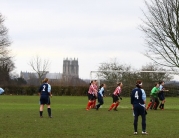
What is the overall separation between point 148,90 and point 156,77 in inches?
59.9

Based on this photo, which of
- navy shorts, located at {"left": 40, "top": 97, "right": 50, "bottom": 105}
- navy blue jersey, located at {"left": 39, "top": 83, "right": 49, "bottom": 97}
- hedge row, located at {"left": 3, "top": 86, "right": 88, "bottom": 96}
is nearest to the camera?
navy blue jersey, located at {"left": 39, "top": 83, "right": 49, "bottom": 97}

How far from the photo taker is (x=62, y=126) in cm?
1705

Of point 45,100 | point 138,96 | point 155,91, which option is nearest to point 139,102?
point 138,96

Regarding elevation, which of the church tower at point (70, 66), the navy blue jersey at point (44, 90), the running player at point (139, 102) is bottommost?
the running player at point (139, 102)

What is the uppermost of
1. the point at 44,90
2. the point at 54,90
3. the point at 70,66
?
the point at 70,66

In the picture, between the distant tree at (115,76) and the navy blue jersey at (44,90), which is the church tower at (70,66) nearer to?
the distant tree at (115,76)

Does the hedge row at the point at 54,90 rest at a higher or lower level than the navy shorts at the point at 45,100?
higher

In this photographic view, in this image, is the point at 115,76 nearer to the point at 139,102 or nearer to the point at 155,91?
the point at 155,91

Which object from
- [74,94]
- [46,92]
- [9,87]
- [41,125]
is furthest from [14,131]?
[9,87]

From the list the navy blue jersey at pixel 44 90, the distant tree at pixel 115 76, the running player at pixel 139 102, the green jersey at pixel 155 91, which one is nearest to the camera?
the running player at pixel 139 102

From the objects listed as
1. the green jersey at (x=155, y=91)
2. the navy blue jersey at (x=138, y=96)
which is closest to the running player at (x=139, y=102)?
the navy blue jersey at (x=138, y=96)

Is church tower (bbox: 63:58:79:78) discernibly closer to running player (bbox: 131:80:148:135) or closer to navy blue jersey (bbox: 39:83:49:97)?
navy blue jersey (bbox: 39:83:49:97)

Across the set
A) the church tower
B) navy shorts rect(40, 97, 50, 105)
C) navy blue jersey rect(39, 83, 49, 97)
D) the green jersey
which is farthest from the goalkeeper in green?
the church tower

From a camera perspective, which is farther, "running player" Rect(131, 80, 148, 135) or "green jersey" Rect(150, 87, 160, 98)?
"green jersey" Rect(150, 87, 160, 98)
